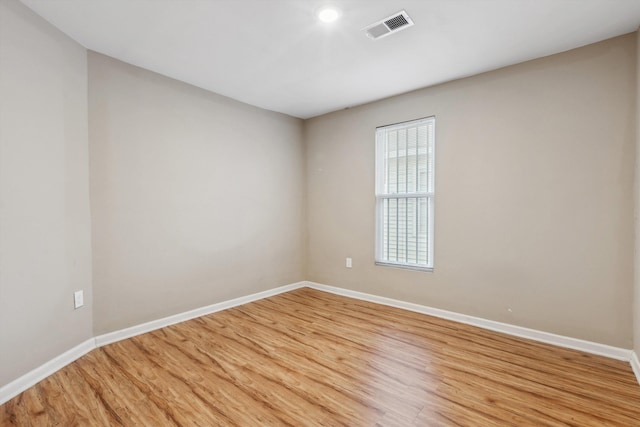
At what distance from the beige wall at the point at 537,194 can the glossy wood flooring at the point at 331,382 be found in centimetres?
38

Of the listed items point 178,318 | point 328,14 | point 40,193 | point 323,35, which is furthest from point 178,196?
point 328,14

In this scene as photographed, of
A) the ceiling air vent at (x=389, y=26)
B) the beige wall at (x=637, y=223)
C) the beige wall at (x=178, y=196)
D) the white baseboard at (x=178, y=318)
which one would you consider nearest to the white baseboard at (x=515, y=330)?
the beige wall at (x=637, y=223)

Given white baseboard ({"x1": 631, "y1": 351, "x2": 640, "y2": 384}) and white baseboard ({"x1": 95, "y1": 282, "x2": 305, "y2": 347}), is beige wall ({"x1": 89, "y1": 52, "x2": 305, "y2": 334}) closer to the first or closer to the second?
white baseboard ({"x1": 95, "y1": 282, "x2": 305, "y2": 347})

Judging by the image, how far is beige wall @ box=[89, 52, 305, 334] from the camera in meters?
2.66

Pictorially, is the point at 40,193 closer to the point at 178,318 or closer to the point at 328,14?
the point at 178,318

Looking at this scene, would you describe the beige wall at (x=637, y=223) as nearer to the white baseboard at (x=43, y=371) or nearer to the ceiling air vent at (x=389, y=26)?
the ceiling air vent at (x=389, y=26)

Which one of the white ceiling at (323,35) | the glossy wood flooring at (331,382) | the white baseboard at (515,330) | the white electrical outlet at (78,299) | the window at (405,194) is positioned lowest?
the glossy wood flooring at (331,382)

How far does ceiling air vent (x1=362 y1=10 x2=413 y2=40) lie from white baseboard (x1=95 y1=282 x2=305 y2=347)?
10.2 feet

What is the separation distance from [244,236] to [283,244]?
681 mm

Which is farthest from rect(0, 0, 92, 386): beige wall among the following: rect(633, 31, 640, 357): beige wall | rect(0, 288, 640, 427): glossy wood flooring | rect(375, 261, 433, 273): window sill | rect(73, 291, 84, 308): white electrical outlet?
rect(633, 31, 640, 357): beige wall

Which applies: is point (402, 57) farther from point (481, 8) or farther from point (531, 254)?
point (531, 254)

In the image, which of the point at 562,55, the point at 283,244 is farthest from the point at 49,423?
the point at 562,55

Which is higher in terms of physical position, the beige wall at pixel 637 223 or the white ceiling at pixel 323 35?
the white ceiling at pixel 323 35

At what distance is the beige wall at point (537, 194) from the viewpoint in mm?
2422
